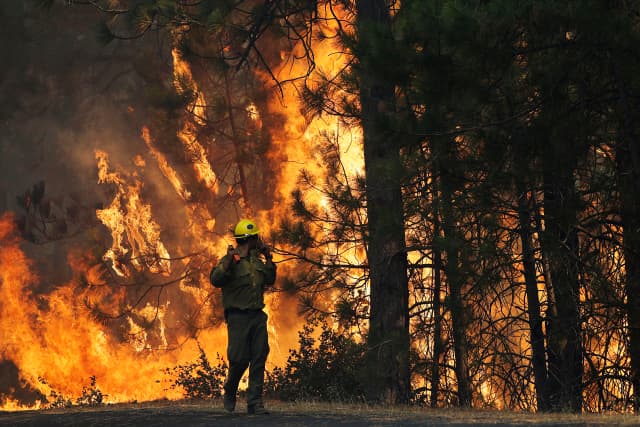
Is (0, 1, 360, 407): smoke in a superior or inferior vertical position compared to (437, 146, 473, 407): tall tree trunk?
superior

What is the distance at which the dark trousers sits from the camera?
956 centimetres

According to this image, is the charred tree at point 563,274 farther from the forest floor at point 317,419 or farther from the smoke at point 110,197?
the smoke at point 110,197

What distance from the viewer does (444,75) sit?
967 centimetres

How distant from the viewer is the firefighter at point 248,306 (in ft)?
31.3

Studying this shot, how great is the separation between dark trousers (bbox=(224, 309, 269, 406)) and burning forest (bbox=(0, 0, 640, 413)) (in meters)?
2.48

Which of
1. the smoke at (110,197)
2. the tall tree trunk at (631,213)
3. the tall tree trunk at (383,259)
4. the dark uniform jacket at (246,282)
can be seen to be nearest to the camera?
the dark uniform jacket at (246,282)

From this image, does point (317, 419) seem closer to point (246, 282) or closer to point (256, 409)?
point (256, 409)

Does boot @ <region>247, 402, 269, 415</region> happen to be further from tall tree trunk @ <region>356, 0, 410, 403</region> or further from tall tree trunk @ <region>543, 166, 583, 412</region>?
tall tree trunk @ <region>543, 166, 583, 412</region>

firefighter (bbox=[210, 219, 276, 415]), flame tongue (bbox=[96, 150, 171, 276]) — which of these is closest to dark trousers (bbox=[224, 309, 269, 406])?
firefighter (bbox=[210, 219, 276, 415])

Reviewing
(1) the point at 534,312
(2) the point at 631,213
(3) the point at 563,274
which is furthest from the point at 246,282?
(1) the point at 534,312

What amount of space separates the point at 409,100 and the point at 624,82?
2.17 m

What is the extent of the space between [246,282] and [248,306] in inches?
9.0

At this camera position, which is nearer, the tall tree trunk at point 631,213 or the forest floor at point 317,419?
the forest floor at point 317,419

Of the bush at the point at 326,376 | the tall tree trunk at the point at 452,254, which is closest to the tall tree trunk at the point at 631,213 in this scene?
the tall tree trunk at the point at 452,254
